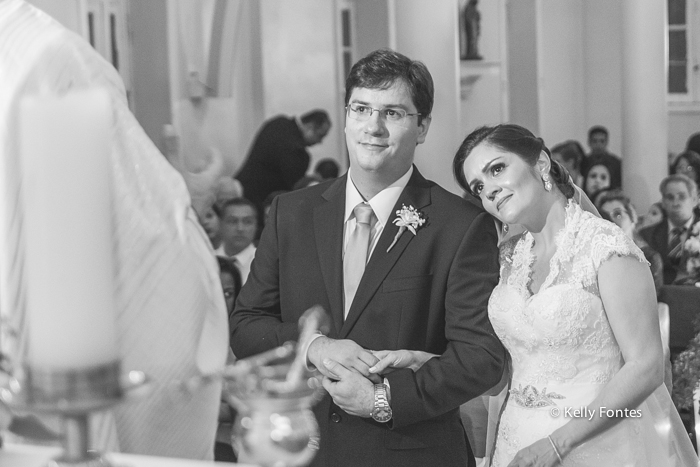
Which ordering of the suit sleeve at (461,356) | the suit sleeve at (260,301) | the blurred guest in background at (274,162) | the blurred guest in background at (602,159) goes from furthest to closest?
the blurred guest in background at (602,159) → the blurred guest in background at (274,162) → the suit sleeve at (260,301) → the suit sleeve at (461,356)

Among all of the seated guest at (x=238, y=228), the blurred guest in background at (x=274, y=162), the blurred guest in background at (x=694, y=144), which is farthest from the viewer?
the blurred guest in background at (x=694, y=144)

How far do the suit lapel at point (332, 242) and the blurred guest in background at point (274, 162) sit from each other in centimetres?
782

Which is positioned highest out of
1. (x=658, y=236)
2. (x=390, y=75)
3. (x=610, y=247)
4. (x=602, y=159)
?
(x=390, y=75)

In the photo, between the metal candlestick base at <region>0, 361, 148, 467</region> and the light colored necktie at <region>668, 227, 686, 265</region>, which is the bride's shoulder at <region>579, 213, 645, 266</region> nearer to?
the metal candlestick base at <region>0, 361, 148, 467</region>

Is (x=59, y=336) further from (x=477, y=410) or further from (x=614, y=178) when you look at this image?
(x=614, y=178)

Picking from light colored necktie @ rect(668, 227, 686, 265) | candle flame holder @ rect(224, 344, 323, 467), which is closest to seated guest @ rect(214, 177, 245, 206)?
light colored necktie @ rect(668, 227, 686, 265)

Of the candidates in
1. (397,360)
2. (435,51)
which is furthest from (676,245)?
(397,360)

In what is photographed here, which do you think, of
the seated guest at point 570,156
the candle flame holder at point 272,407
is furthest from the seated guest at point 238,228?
the candle flame holder at point 272,407

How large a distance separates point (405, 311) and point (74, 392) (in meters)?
2.18

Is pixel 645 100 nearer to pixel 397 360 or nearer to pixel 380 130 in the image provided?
pixel 380 130

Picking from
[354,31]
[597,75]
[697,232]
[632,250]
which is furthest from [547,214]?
[597,75]

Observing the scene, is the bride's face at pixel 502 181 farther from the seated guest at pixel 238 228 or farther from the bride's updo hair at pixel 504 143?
the seated guest at pixel 238 228

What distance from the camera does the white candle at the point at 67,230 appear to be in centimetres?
74

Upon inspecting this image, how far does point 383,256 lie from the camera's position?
294cm
